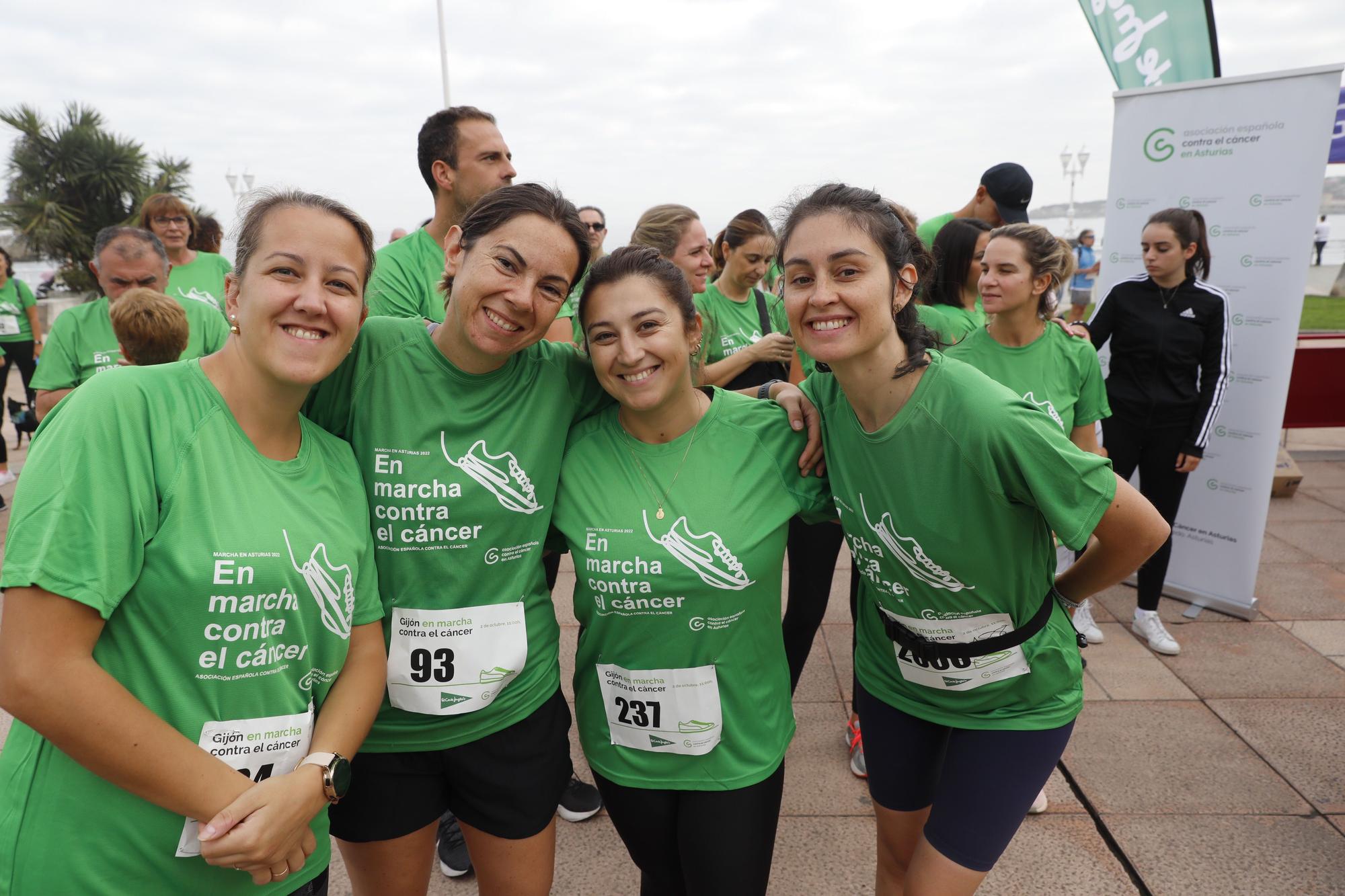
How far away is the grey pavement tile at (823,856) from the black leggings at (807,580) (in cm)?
53

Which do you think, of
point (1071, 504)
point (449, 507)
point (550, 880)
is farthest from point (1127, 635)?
point (449, 507)

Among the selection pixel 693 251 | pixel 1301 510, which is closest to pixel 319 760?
pixel 693 251

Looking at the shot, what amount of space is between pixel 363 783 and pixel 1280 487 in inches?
309

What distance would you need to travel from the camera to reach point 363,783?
184cm

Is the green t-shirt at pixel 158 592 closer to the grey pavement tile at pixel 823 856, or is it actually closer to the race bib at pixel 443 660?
the race bib at pixel 443 660

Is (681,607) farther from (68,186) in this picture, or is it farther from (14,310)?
(68,186)

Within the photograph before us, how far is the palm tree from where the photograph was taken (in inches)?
706

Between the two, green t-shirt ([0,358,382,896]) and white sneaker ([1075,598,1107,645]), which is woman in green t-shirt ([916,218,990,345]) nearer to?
white sneaker ([1075,598,1107,645])

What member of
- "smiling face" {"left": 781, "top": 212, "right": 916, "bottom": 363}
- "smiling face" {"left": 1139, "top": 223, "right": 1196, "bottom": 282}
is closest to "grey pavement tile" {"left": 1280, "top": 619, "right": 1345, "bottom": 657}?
"smiling face" {"left": 1139, "top": 223, "right": 1196, "bottom": 282}

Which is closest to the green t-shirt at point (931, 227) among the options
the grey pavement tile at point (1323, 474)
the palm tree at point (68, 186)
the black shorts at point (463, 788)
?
the black shorts at point (463, 788)

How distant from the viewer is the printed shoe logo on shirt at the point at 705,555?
1.81 metres

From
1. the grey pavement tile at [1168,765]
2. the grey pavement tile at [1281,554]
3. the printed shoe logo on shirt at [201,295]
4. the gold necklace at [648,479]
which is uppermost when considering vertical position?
the printed shoe logo on shirt at [201,295]

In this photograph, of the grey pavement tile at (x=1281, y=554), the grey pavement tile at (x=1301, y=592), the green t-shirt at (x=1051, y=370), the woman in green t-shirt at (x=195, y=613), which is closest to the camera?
the woman in green t-shirt at (x=195, y=613)

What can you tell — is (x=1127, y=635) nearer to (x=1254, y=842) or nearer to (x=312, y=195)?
(x=1254, y=842)
